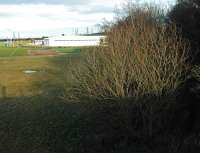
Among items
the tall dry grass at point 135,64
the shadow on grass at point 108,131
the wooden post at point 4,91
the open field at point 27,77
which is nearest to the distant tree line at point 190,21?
the tall dry grass at point 135,64

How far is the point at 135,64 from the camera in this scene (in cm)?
1961

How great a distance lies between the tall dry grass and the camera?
19.6 m

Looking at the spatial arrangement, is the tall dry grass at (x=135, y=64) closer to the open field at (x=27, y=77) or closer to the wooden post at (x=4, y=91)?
the open field at (x=27, y=77)

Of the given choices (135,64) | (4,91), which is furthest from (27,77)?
(135,64)

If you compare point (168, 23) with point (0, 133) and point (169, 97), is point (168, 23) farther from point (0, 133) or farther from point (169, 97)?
point (0, 133)

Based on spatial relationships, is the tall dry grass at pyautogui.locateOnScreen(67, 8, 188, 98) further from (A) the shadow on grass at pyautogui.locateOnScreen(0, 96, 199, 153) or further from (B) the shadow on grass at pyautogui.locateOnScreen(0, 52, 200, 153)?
(A) the shadow on grass at pyautogui.locateOnScreen(0, 96, 199, 153)

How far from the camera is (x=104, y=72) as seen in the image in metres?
19.9

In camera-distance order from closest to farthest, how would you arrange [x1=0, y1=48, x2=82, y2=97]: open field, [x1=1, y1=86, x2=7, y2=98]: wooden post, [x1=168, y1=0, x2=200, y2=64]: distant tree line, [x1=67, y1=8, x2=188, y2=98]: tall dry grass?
[x1=67, y1=8, x2=188, y2=98]: tall dry grass, [x1=168, y1=0, x2=200, y2=64]: distant tree line, [x1=1, y1=86, x2=7, y2=98]: wooden post, [x1=0, y1=48, x2=82, y2=97]: open field

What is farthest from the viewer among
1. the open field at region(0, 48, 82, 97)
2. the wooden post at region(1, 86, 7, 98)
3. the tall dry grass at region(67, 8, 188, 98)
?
the open field at region(0, 48, 82, 97)

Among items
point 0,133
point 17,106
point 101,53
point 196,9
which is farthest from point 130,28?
point 17,106

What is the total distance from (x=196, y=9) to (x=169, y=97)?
419 cm

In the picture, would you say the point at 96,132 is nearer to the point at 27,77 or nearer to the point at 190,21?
the point at 190,21

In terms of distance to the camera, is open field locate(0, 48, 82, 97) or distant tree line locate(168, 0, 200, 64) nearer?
distant tree line locate(168, 0, 200, 64)

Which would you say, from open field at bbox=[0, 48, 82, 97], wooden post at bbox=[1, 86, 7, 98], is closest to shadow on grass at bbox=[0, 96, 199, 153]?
wooden post at bbox=[1, 86, 7, 98]
